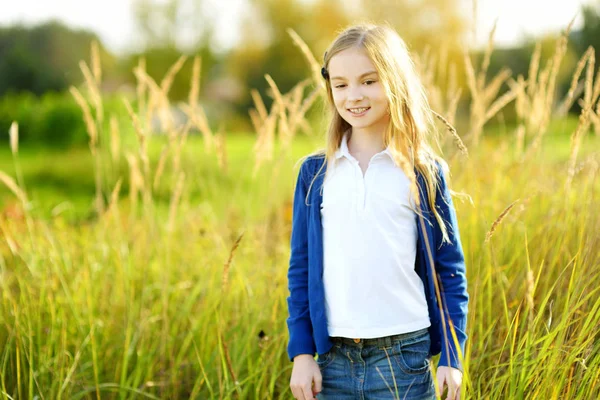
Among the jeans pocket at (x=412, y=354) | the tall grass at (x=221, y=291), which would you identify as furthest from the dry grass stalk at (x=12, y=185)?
the jeans pocket at (x=412, y=354)

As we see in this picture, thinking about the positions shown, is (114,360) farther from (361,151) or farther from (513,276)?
(513,276)

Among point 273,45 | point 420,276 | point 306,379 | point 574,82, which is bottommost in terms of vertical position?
point 306,379

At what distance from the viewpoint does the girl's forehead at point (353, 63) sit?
1.56 metres

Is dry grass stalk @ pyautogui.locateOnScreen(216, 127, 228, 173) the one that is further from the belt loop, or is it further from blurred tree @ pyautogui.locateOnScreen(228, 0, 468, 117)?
blurred tree @ pyautogui.locateOnScreen(228, 0, 468, 117)

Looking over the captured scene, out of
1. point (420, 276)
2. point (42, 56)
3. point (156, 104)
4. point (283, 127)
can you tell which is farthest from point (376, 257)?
point (42, 56)

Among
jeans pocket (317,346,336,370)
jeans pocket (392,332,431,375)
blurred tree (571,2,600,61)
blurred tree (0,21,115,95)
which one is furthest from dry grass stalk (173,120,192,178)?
blurred tree (0,21,115,95)

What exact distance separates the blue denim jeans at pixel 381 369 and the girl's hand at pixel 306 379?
0.10 feet

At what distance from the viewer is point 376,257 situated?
155 centimetres

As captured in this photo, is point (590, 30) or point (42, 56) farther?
point (42, 56)

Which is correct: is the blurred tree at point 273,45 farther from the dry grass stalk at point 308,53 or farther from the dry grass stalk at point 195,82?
the dry grass stalk at point 308,53

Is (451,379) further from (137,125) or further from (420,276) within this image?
(137,125)

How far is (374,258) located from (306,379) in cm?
34

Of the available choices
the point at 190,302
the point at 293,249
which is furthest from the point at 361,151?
the point at 190,302

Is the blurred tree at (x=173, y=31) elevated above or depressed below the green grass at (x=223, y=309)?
above
